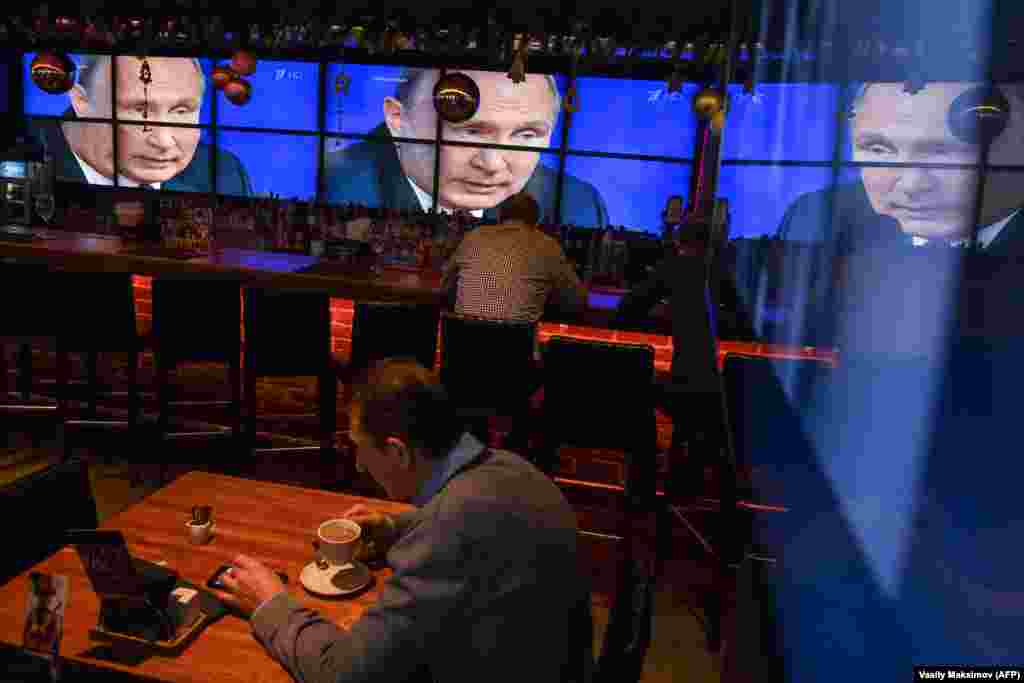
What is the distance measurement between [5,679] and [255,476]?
2906mm

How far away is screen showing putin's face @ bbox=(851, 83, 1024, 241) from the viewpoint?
1.22 ft

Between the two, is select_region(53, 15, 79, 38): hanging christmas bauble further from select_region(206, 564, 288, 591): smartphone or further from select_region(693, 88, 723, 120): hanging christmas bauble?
select_region(206, 564, 288, 591): smartphone

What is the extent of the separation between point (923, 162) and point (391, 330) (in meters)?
3.55

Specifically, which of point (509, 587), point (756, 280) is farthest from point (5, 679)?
point (756, 280)

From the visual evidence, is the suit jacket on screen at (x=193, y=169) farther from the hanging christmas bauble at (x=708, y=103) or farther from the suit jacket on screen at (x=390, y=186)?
the hanging christmas bauble at (x=708, y=103)

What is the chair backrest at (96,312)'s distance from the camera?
4.25 meters

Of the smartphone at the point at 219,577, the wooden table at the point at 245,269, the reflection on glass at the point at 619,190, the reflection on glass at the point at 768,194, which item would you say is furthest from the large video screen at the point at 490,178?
the smartphone at the point at 219,577

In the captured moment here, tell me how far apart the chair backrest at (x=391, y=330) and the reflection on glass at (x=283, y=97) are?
19.9 feet

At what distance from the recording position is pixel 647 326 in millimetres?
4035

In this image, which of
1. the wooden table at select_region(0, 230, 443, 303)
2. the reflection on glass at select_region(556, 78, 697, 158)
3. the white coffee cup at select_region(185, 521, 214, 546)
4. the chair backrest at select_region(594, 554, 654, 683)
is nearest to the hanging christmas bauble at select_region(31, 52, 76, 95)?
the wooden table at select_region(0, 230, 443, 303)

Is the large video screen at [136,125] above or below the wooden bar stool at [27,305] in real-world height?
above

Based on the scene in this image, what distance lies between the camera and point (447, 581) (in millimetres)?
1438

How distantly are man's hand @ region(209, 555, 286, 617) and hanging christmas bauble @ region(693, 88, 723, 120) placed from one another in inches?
203

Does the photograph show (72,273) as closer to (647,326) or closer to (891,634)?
(647,326)
